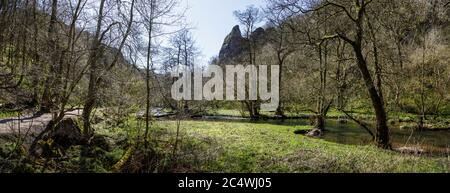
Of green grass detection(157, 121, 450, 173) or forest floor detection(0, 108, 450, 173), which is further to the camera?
forest floor detection(0, 108, 450, 173)

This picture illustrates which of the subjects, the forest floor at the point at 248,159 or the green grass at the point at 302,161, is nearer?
the green grass at the point at 302,161

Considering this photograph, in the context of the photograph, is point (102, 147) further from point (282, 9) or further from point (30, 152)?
point (282, 9)

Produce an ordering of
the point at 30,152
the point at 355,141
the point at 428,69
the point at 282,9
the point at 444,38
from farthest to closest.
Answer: the point at 444,38 < the point at 428,69 < the point at 355,141 < the point at 282,9 < the point at 30,152

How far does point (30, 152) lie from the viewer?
10320 millimetres

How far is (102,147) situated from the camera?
12.7m

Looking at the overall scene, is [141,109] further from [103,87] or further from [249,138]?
[249,138]

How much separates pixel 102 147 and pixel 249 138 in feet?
20.3

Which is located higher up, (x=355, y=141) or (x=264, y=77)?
(x=264, y=77)

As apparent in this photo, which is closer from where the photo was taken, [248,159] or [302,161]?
[302,161]
